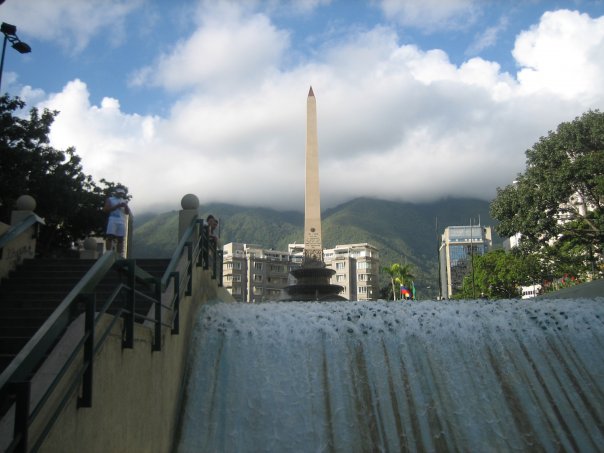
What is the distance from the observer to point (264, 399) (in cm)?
A: 774

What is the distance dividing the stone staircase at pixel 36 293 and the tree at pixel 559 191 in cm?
2203

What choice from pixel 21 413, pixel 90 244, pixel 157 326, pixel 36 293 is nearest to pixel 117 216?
pixel 90 244

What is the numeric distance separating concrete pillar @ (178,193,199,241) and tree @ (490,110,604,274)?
20484 millimetres

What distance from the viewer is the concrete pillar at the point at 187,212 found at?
1112cm

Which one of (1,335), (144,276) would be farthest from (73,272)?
(144,276)

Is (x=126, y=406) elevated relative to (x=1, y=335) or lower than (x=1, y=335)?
lower

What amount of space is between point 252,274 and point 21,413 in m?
108

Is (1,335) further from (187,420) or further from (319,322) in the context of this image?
(319,322)

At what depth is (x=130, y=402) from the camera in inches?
231

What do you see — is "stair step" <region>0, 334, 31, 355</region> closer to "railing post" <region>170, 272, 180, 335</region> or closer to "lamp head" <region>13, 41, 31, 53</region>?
"railing post" <region>170, 272, 180, 335</region>

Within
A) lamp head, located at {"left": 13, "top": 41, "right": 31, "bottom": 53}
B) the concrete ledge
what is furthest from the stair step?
the concrete ledge

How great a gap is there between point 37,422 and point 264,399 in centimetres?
406

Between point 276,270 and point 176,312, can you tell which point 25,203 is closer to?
point 176,312

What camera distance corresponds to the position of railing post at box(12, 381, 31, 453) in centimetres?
371
